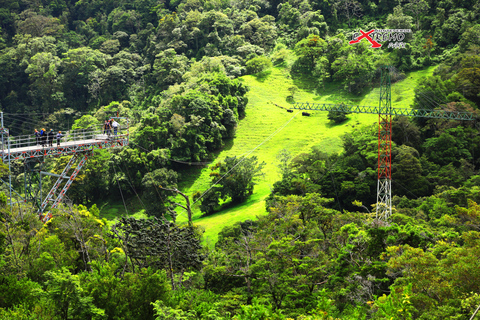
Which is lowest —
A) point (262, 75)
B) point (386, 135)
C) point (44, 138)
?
point (262, 75)

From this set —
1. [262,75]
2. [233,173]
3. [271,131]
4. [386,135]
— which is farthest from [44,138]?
[262,75]

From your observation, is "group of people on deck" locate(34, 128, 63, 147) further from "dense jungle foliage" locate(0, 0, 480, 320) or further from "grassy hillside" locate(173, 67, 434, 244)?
"grassy hillside" locate(173, 67, 434, 244)

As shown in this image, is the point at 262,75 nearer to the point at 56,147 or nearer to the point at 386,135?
the point at 386,135

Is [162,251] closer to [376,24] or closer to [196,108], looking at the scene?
[196,108]

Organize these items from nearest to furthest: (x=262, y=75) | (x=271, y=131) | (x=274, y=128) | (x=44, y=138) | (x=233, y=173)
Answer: (x=44, y=138), (x=233, y=173), (x=271, y=131), (x=274, y=128), (x=262, y=75)

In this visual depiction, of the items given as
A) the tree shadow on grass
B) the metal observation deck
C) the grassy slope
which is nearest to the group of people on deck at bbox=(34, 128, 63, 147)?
the metal observation deck
